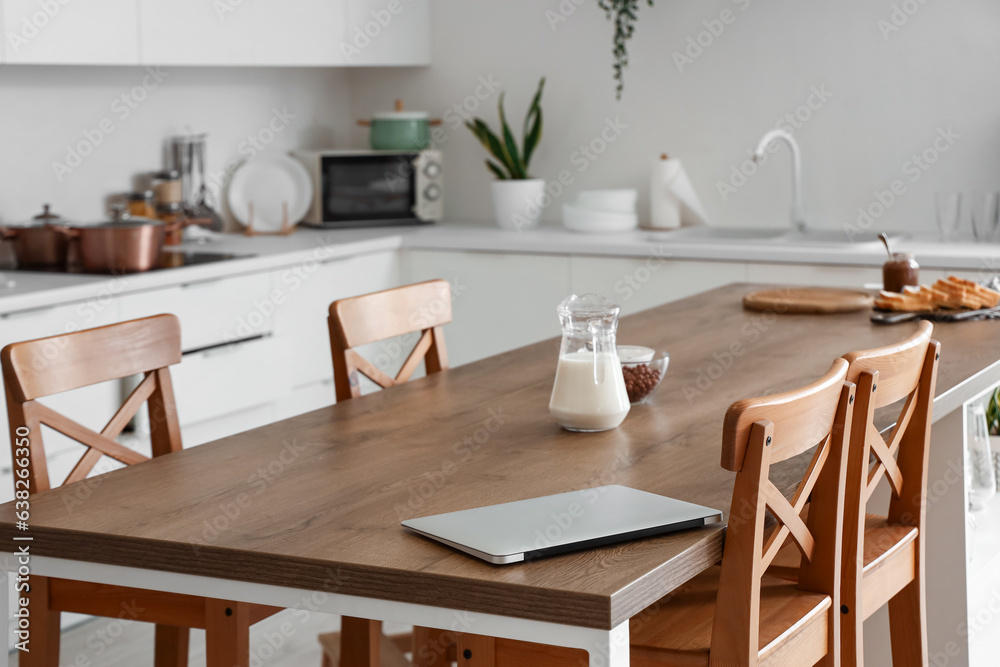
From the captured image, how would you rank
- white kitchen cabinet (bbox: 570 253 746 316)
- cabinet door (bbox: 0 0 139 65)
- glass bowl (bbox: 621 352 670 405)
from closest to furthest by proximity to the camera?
glass bowl (bbox: 621 352 670 405), cabinet door (bbox: 0 0 139 65), white kitchen cabinet (bbox: 570 253 746 316)

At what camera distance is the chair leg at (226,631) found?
1673 millimetres

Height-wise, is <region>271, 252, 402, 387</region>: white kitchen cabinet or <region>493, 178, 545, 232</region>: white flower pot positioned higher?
<region>493, 178, 545, 232</region>: white flower pot

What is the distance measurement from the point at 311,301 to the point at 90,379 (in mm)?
2014

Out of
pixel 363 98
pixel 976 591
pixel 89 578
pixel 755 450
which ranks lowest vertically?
pixel 976 591

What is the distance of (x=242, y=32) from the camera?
394 centimetres

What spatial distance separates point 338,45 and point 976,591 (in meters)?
3.04

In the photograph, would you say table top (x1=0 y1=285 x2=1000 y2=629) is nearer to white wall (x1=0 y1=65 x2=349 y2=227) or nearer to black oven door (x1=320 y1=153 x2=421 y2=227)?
white wall (x1=0 y1=65 x2=349 y2=227)

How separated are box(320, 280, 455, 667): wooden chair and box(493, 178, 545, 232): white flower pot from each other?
6.49ft

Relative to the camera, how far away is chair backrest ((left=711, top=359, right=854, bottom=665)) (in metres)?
1.24

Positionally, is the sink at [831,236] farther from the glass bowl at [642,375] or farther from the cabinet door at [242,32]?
the glass bowl at [642,375]

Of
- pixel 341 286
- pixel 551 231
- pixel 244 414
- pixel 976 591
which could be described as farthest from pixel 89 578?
pixel 551 231

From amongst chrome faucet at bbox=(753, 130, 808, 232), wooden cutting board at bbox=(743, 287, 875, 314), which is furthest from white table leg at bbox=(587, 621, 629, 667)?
chrome faucet at bbox=(753, 130, 808, 232)

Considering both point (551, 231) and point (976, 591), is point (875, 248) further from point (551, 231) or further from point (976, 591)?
point (976, 591)

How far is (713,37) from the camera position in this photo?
4.32 meters
